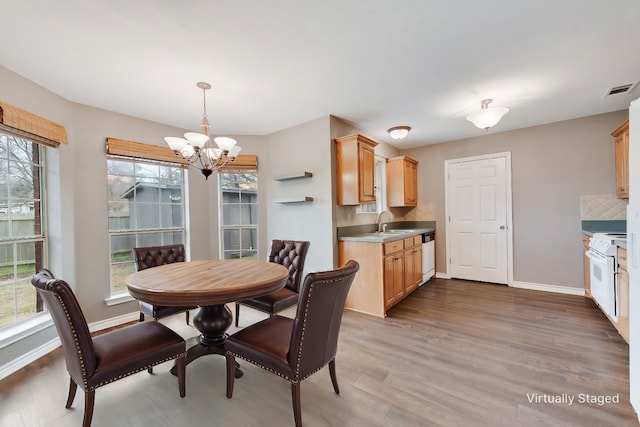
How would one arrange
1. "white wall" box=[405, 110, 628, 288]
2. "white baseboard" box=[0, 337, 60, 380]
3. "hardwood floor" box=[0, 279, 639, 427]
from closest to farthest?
1. "hardwood floor" box=[0, 279, 639, 427]
2. "white baseboard" box=[0, 337, 60, 380]
3. "white wall" box=[405, 110, 628, 288]

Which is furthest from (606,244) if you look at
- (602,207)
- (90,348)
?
(90,348)

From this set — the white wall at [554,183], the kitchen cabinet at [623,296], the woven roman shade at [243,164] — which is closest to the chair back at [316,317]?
the kitchen cabinet at [623,296]

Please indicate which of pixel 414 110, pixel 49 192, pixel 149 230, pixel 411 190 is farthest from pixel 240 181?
pixel 411 190

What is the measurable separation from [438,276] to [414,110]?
3.06 m

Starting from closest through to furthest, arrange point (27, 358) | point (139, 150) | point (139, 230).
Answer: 1. point (27, 358)
2. point (139, 150)
3. point (139, 230)

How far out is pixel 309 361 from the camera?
1.55 metres

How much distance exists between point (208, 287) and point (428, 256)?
3811 mm

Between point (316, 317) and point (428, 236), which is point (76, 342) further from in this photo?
point (428, 236)

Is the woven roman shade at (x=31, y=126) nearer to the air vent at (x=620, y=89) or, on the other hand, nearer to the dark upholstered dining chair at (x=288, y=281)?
the dark upholstered dining chair at (x=288, y=281)

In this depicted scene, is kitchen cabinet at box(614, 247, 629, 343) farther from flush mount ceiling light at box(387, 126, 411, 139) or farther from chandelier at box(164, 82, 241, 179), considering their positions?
chandelier at box(164, 82, 241, 179)

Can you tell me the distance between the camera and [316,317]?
1.50 m

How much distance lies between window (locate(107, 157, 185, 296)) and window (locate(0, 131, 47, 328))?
61 centimetres

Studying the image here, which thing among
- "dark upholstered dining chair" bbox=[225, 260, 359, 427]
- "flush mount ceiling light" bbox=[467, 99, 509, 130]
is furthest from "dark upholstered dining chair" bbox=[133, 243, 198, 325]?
"flush mount ceiling light" bbox=[467, 99, 509, 130]

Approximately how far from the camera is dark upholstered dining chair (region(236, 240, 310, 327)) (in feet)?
8.14
